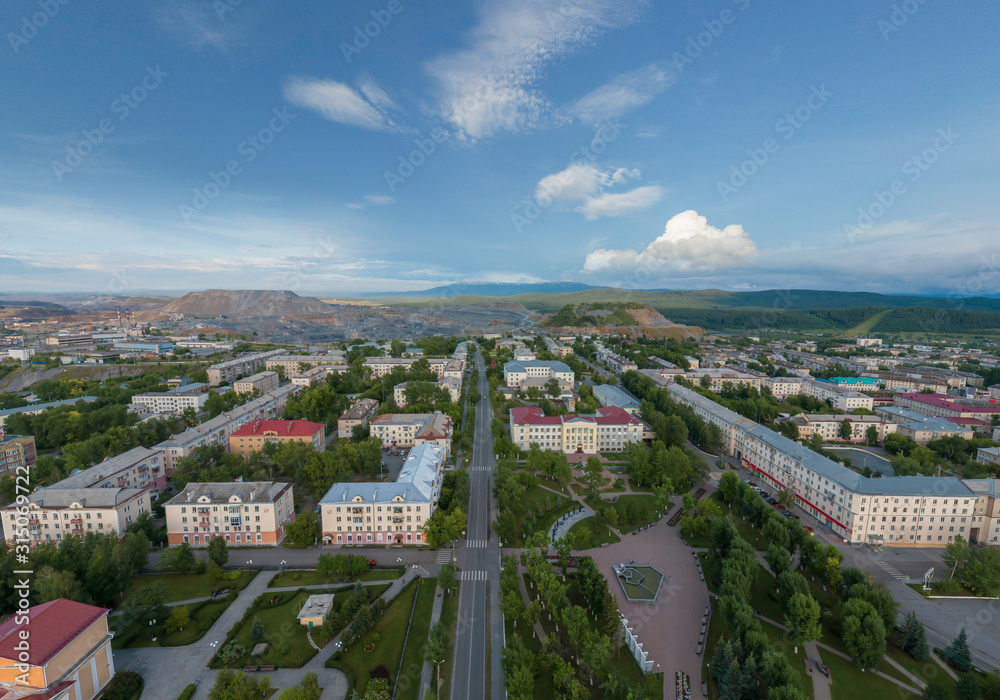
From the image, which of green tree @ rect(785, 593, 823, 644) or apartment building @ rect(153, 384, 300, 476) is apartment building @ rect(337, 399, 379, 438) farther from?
green tree @ rect(785, 593, 823, 644)

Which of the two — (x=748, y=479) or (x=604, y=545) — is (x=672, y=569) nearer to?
(x=604, y=545)

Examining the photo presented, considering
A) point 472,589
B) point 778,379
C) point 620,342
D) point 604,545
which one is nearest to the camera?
point 472,589

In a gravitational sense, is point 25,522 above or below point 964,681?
above

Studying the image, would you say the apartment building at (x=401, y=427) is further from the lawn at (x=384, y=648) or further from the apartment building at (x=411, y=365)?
the lawn at (x=384, y=648)

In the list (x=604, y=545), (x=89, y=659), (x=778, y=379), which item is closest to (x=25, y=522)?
(x=89, y=659)

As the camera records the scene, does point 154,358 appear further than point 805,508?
Yes

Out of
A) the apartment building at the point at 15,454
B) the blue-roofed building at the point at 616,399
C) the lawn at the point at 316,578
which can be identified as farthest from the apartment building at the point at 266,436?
the blue-roofed building at the point at 616,399

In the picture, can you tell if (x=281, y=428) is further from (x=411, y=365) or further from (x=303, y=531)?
(x=411, y=365)
